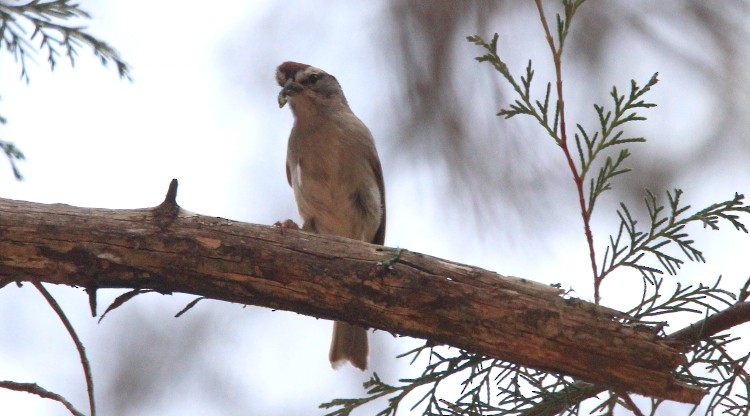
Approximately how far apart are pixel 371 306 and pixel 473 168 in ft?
9.04

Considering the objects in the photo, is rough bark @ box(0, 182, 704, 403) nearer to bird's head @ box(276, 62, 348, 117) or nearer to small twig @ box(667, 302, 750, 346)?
small twig @ box(667, 302, 750, 346)

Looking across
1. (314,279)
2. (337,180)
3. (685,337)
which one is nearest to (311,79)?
(337,180)

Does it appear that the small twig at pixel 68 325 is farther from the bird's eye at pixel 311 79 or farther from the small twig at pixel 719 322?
the bird's eye at pixel 311 79

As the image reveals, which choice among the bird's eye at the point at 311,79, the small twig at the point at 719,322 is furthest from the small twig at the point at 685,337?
the bird's eye at the point at 311,79

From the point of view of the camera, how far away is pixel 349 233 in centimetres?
546

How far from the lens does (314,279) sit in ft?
10.5

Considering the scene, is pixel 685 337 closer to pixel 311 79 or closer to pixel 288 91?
pixel 288 91

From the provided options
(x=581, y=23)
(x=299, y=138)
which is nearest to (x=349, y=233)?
(x=299, y=138)

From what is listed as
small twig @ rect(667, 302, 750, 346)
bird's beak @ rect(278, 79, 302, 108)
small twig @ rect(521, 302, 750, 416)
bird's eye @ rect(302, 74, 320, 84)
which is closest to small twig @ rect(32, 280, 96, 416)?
small twig @ rect(521, 302, 750, 416)

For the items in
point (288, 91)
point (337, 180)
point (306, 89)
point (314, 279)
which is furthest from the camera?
point (306, 89)

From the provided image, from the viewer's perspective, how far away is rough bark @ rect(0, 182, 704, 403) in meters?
3.07

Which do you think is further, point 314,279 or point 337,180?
point 337,180

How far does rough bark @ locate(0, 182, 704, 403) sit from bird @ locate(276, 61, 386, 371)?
2.06 m

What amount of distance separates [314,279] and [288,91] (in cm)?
274
